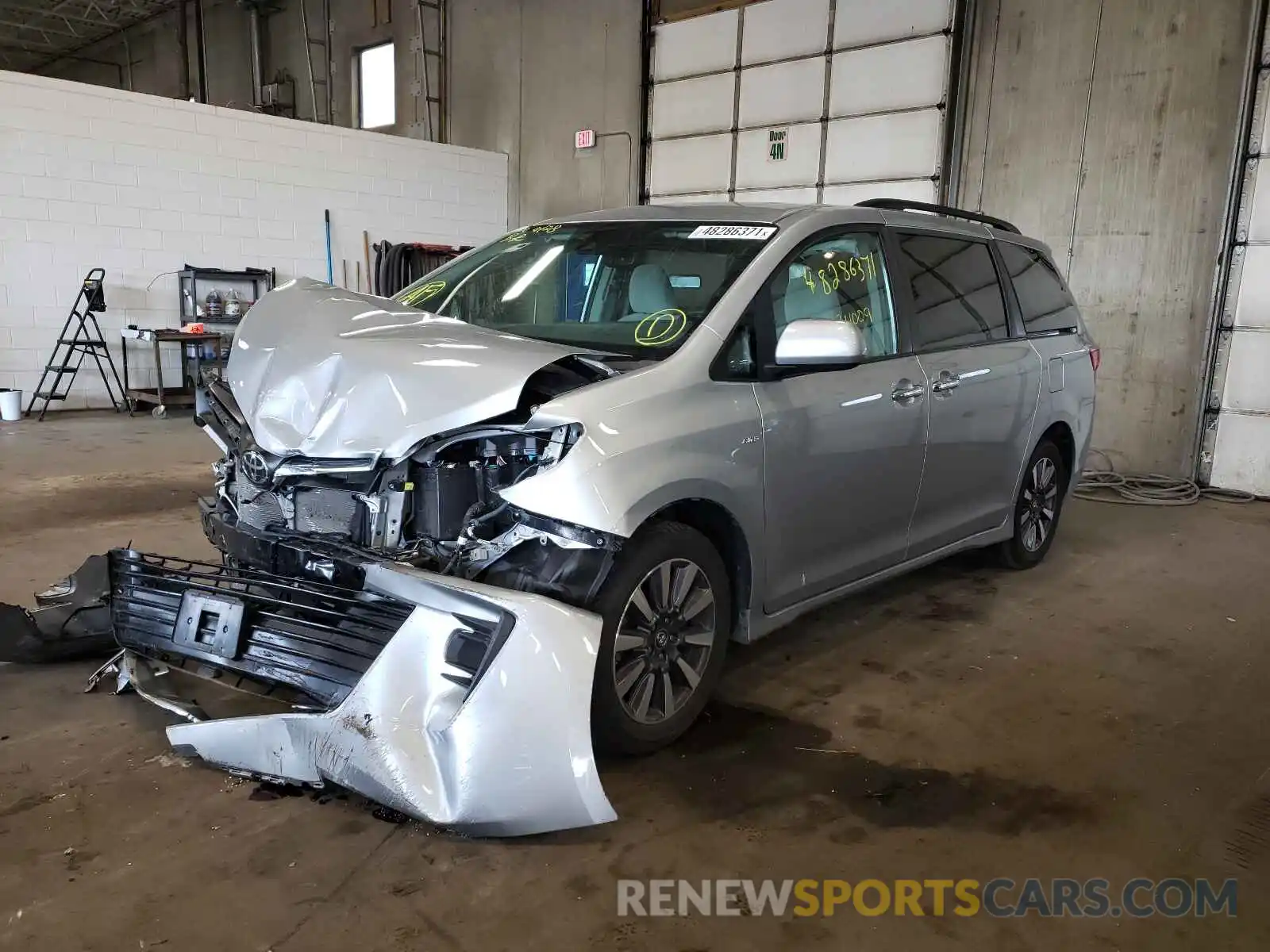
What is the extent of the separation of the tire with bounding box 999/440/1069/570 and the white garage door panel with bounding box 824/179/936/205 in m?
3.96

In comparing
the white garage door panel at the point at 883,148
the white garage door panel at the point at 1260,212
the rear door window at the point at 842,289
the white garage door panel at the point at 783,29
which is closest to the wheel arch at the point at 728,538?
the rear door window at the point at 842,289

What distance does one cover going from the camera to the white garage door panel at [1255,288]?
255 inches

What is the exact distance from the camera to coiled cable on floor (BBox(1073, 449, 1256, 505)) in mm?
6375

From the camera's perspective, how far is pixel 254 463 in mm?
2463

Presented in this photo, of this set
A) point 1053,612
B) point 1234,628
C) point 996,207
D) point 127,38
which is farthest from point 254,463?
point 127,38

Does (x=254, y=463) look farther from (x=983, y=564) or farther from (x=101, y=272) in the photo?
(x=101, y=272)

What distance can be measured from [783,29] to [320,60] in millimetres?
7984

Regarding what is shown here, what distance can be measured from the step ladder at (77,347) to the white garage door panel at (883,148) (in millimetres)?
6871

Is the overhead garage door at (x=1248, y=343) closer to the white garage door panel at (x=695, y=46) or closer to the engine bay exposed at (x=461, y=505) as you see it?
the white garage door panel at (x=695, y=46)

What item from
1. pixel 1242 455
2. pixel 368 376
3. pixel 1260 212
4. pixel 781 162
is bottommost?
pixel 1242 455

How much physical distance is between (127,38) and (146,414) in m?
12.0

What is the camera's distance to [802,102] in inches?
344

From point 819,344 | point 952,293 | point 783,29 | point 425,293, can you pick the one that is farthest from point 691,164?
point 819,344

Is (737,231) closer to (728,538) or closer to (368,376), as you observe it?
→ (728,538)
